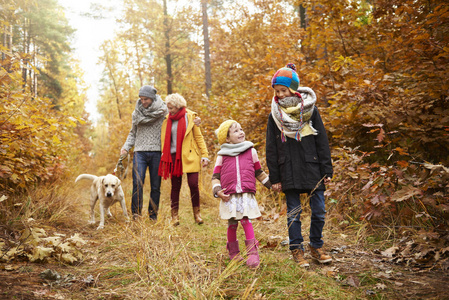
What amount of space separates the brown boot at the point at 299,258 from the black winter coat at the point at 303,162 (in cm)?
64

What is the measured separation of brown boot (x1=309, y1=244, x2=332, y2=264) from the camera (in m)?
3.40

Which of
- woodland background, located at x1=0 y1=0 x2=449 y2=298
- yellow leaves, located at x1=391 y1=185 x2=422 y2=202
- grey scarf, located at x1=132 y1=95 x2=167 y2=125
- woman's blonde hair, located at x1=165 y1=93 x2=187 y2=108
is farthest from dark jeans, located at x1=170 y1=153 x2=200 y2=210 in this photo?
yellow leaves, located at x1=391 y1=185 x2=422 y2=202

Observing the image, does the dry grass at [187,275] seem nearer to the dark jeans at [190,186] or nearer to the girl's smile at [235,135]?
the girl's smile at [235,135]

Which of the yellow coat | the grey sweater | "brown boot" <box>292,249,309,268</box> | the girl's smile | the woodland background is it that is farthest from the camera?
the grey sweater

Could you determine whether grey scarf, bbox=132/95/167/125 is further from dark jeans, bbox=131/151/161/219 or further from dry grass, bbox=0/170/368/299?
dry grass, bbox=0/170/368/299

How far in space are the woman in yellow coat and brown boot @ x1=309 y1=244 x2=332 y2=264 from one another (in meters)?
2.45

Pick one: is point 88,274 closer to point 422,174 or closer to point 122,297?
point 122,297

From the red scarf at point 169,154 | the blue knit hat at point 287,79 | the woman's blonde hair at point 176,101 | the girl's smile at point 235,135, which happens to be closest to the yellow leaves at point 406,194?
Result: the blue knit hat at point 287,79

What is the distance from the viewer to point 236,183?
11.1ft

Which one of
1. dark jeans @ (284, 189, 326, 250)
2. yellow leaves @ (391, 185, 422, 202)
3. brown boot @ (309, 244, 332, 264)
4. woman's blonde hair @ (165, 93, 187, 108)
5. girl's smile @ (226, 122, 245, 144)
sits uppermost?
woman's blonde hair @ (165, 93, 187, 108)

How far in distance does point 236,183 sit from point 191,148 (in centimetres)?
228

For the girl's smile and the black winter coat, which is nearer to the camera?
the black winter coat

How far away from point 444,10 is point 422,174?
2.06 meters

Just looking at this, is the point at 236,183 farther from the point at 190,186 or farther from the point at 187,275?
the point at 190,186
